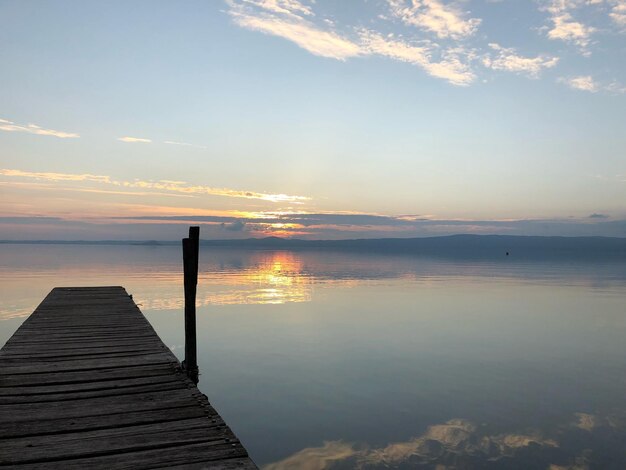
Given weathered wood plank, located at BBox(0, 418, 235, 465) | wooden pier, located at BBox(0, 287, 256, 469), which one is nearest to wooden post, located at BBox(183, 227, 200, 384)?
wooden pier, located at BBox(0, 287, 256, 469)

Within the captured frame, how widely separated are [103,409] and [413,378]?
11204mm

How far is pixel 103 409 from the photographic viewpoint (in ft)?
23.3

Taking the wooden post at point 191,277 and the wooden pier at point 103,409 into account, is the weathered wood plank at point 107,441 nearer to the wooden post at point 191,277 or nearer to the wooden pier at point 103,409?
the wooden pier at point 103,409

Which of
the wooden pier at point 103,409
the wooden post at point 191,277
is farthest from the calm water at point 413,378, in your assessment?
the wooden pier at point 103,409

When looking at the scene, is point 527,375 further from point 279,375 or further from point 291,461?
point 291,461

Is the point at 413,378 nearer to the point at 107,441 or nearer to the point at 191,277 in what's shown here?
the point at 191,277

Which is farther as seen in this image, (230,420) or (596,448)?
(230,420)

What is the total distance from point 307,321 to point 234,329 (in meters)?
4.53

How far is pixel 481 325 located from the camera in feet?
83.9

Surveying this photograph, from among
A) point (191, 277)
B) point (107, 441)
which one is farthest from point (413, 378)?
point (107, 441)

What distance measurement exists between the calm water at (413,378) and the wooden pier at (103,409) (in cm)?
347

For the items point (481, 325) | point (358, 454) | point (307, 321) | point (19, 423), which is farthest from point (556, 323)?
point (19, 423)

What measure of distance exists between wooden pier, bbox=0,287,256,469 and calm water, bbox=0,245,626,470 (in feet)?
11.4

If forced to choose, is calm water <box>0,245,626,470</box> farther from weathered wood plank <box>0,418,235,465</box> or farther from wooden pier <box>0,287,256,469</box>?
weathered wood plank <box>0,418,235,465</box>
